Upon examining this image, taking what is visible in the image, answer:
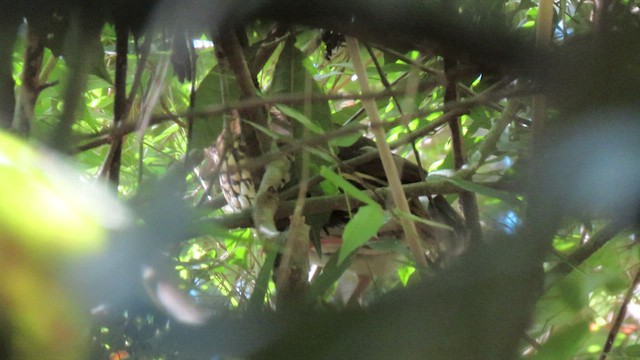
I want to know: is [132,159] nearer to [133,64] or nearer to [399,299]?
[133,64]

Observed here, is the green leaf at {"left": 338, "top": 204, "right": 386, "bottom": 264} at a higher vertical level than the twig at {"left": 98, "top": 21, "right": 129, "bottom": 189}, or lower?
lower

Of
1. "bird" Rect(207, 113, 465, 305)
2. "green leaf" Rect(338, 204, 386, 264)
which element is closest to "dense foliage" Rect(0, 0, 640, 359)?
"green leaf" Rect(338, 204, 386, 264)

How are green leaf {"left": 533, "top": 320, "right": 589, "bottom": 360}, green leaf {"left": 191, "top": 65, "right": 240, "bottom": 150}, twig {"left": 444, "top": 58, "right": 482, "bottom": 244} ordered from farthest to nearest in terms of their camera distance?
green leaf {"left": 191, "top": 65, "right": 240, "bottom": 150} → twig {"left": 444, "top": 58, "right": 482, "bottom": 244} → green leaf {"left": 533, "top": 320, "right": 589, "bottom": 360}

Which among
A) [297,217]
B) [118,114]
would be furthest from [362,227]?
[118,114]

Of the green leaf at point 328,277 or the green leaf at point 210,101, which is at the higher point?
the green leaf at point 210,101

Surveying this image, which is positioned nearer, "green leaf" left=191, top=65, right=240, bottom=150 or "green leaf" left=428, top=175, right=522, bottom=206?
"green leaf" left=428, top=175, right=522, bottom=206

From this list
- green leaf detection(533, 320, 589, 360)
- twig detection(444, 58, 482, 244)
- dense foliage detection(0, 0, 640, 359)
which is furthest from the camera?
twig detection(444, 58, 482, 244)

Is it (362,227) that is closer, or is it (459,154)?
(362,227)

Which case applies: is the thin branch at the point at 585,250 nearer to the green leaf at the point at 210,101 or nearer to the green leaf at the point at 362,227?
the green leaf at the point at 362,227

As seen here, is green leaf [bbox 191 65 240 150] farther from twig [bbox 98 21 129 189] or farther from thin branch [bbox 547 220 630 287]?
thin branch [bbox 547 220 630 287]

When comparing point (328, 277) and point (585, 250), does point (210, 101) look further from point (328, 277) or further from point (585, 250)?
point (585, 250)

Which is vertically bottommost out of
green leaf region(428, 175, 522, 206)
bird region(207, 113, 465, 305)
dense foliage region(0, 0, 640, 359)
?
bird region(207, 113, 465, 305)

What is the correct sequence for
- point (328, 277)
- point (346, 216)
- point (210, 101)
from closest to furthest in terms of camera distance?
point (328, 277) < point (210, 101) < point (346, 216)

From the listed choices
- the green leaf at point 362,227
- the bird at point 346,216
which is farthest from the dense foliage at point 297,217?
the bird at point 346,216
